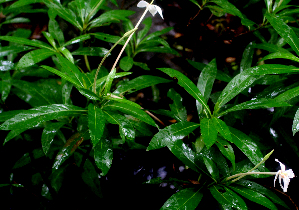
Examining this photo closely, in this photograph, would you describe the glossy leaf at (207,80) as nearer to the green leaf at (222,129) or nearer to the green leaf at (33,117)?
the green leaf at (222,129)

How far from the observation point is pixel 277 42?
1.63 m

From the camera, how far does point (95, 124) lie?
2.90ft

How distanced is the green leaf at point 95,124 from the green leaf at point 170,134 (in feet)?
0.89

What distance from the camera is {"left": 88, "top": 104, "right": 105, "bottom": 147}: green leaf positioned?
842mm

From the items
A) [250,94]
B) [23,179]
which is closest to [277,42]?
[250,94]

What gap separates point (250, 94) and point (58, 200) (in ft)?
4.81

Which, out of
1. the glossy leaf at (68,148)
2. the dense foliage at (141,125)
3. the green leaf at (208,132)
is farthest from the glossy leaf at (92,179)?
the green leaf at (208,132)

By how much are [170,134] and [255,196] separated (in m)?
0.51

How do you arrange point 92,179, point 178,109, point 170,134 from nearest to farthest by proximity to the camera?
point 170,134
point 92,179
point 178,109

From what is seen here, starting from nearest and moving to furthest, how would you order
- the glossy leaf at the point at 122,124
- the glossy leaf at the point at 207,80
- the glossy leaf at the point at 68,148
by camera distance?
the glossy leaf at the point at 122,124 → the glossy leaf at the point at 68,148 → the glossy leaf at the point at 207,80

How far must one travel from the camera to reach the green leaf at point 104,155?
3.28 ft

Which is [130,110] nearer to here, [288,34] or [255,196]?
[255,196]

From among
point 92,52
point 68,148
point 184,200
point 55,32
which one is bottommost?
point 184,200

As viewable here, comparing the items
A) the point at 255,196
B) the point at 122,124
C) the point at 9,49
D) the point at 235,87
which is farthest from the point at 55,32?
the point at 255,196
